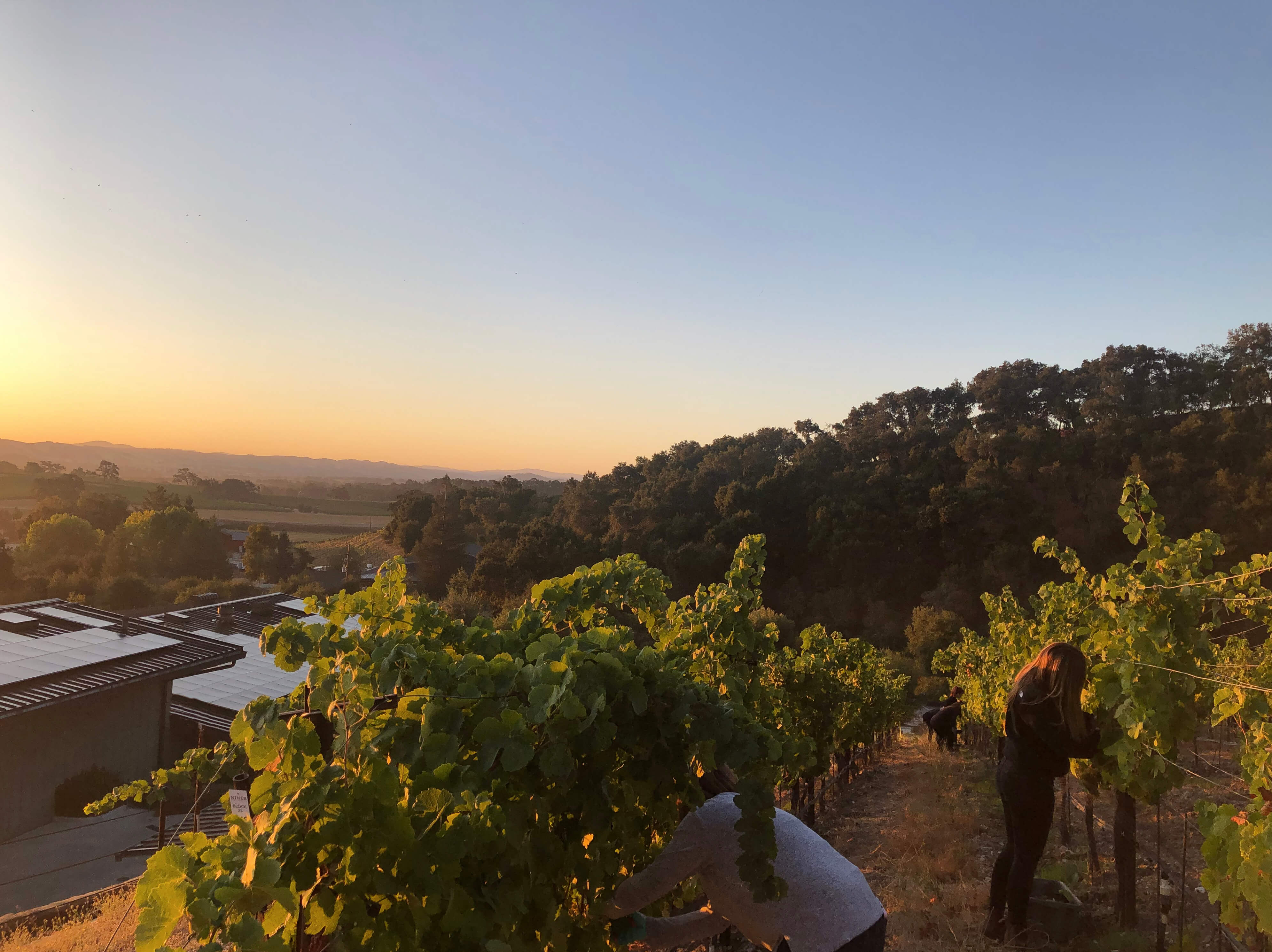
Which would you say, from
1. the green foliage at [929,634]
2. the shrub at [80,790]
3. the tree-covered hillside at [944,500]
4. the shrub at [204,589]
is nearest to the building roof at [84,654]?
the shrub at [80,790]

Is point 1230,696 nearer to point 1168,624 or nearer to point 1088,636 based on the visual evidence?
→ point 1168,624

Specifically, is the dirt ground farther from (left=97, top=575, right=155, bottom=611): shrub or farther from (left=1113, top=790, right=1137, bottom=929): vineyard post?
(left=97, top=575, right=155, bottom=611): shrub

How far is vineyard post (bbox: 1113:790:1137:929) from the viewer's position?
416cm

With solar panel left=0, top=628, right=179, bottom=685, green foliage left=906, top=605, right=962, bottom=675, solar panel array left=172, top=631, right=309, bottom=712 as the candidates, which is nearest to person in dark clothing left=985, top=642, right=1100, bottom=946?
solar panel left=0, top=628, right=179, bottom=685

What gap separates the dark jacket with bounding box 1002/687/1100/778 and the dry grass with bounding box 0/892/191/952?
6197mm

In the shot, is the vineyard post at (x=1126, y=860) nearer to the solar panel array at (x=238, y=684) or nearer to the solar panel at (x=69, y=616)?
the solar panel array at (x=238, y=684)

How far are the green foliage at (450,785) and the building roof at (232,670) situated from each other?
9.36 meters

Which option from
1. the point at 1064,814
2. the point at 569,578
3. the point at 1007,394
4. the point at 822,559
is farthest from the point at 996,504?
the point at 569,578

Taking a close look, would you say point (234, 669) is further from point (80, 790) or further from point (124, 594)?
point (124, 594)

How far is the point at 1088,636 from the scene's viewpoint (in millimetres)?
5078

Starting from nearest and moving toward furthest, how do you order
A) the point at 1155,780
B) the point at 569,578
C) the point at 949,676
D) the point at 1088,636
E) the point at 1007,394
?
1. the point at 569,578
2. the point at 1155,780
3. the point at 1088,636
4. the point at 949,676
5. the point at 1007,394

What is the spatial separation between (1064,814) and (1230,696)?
371 cm

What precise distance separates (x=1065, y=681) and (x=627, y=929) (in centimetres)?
255

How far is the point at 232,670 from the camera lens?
16578 mm
